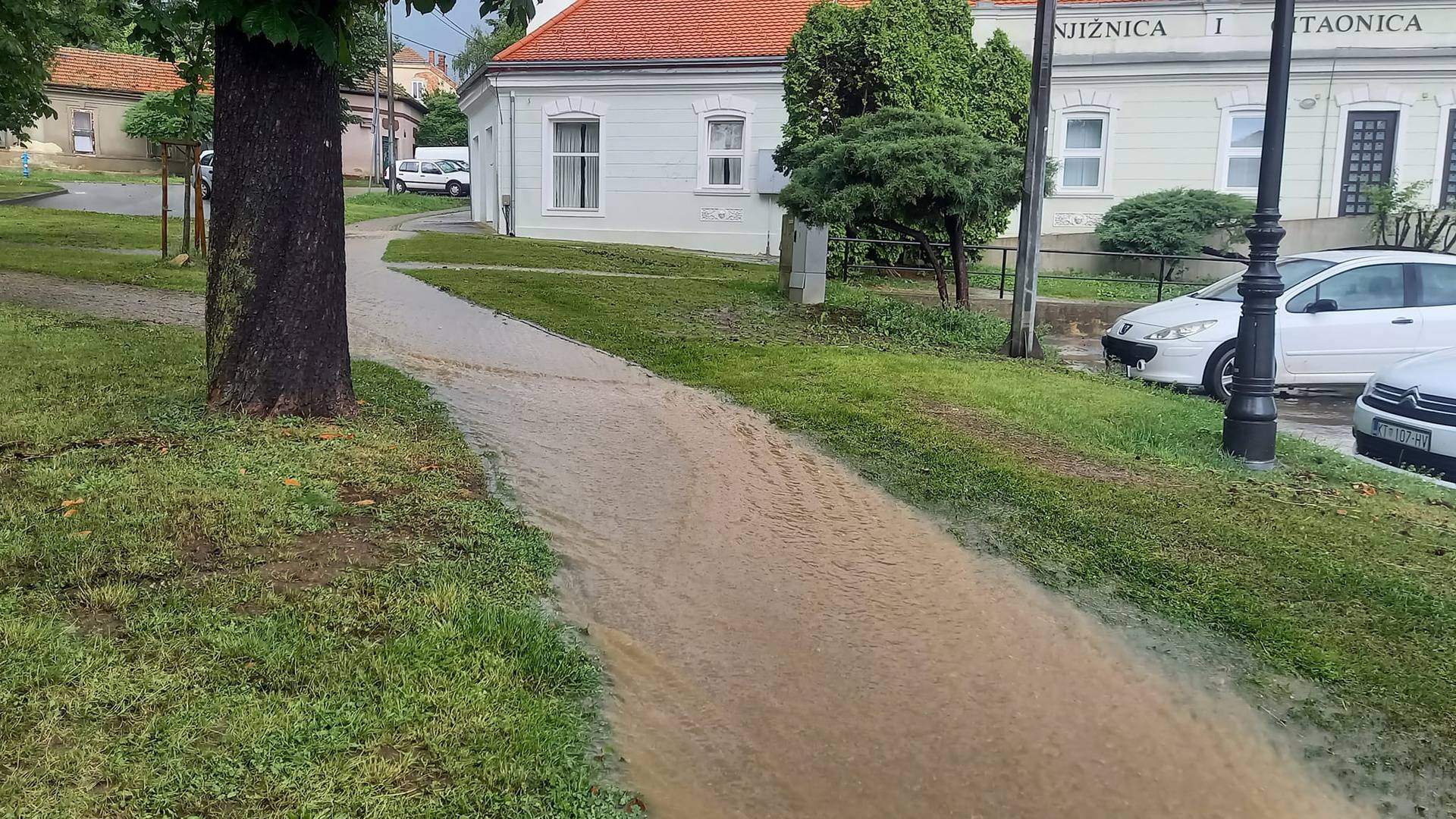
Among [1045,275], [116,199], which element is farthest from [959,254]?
[116,199]

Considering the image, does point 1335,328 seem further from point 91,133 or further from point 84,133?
point 84,133

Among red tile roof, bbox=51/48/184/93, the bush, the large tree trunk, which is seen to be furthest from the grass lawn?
red tile roof, bbox=51/48/184/93

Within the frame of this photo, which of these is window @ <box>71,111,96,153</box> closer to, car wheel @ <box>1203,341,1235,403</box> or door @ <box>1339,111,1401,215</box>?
door @ <box>1339,111,1401,215</box>

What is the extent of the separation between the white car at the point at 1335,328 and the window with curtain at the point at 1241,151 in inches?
458

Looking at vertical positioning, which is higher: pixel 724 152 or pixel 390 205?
pixel 724 152

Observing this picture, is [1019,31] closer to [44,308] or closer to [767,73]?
[767,73]

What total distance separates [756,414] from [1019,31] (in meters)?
16.8

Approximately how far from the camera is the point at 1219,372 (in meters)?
11.3

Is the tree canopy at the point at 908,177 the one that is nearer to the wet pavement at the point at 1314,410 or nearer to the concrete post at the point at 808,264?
the concrete post at the point at 808,264

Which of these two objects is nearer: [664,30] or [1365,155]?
[1365,155]

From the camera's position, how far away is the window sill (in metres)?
26.1

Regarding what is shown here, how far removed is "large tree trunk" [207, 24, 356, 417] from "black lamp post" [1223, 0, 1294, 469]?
20.2 feet

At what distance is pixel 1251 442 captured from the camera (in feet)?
25.5

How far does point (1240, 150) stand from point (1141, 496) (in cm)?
1851
